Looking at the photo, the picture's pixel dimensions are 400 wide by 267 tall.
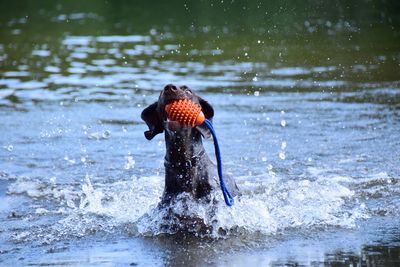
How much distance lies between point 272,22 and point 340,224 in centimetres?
1387

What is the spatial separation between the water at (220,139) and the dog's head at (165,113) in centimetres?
64

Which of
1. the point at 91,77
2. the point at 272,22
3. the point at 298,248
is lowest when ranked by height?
the point at 298,248

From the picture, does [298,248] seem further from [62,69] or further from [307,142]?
[62,69]

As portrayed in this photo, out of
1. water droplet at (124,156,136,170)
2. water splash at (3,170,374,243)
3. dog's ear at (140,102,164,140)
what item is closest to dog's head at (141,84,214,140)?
dog's ear at (140,102,164,140)

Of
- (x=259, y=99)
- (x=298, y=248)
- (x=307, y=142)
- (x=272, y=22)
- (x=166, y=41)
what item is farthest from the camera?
(x=272, y=22)

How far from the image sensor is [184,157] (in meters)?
6.96

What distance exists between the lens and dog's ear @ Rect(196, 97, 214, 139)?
7.00 meters

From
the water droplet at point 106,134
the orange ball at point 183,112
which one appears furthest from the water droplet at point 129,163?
the orange ball at point 183,112

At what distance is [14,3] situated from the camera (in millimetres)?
27641

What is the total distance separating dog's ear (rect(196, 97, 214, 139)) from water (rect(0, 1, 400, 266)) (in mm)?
577

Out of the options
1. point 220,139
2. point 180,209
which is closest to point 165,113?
point 180,209

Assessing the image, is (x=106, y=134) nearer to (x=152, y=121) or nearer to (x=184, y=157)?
(x=152, y=121)

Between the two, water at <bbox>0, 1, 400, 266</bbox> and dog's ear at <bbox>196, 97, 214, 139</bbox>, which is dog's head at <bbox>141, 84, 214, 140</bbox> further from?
water at <bbox>0, 1, 400, 266</bbox>

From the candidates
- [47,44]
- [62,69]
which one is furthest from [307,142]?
[47,44]
